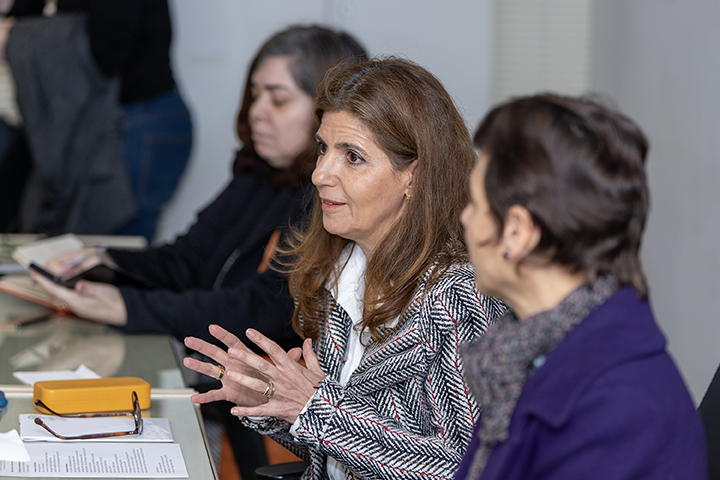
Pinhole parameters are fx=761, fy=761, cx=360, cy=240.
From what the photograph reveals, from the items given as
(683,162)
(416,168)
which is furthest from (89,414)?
(683,162)

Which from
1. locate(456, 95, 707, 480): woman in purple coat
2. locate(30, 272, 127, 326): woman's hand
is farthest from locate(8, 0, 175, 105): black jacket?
locate(456, 95, 707, 480): woman in purple coat

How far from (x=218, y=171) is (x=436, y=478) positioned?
9.77 feet

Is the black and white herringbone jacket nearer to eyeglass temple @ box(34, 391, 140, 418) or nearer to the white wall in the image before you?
eyeglass temple @ box(34, 391, 140, 418)

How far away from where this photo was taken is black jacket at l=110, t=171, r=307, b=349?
1.87 meters

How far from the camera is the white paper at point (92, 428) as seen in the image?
122 centimetres

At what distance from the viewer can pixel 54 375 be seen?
1526 mm

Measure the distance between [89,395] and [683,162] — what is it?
69.2 inches

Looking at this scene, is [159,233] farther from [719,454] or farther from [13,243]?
[719,454]

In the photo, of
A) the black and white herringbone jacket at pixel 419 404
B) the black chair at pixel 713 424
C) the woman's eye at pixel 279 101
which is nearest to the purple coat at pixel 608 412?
the black chair at pixel 713 424

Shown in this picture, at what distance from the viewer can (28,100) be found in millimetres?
3246

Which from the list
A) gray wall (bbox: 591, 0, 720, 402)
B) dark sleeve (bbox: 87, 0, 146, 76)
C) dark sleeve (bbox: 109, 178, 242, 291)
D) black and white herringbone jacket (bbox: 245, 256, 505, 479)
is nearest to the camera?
black and white herringbone jacket (bbox: 245, 256, 505, 479)

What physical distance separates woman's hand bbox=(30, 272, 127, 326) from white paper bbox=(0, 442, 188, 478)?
0.68 meters

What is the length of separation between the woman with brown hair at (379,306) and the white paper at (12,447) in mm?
283

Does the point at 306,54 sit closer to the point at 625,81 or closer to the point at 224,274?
the point at 224,274
